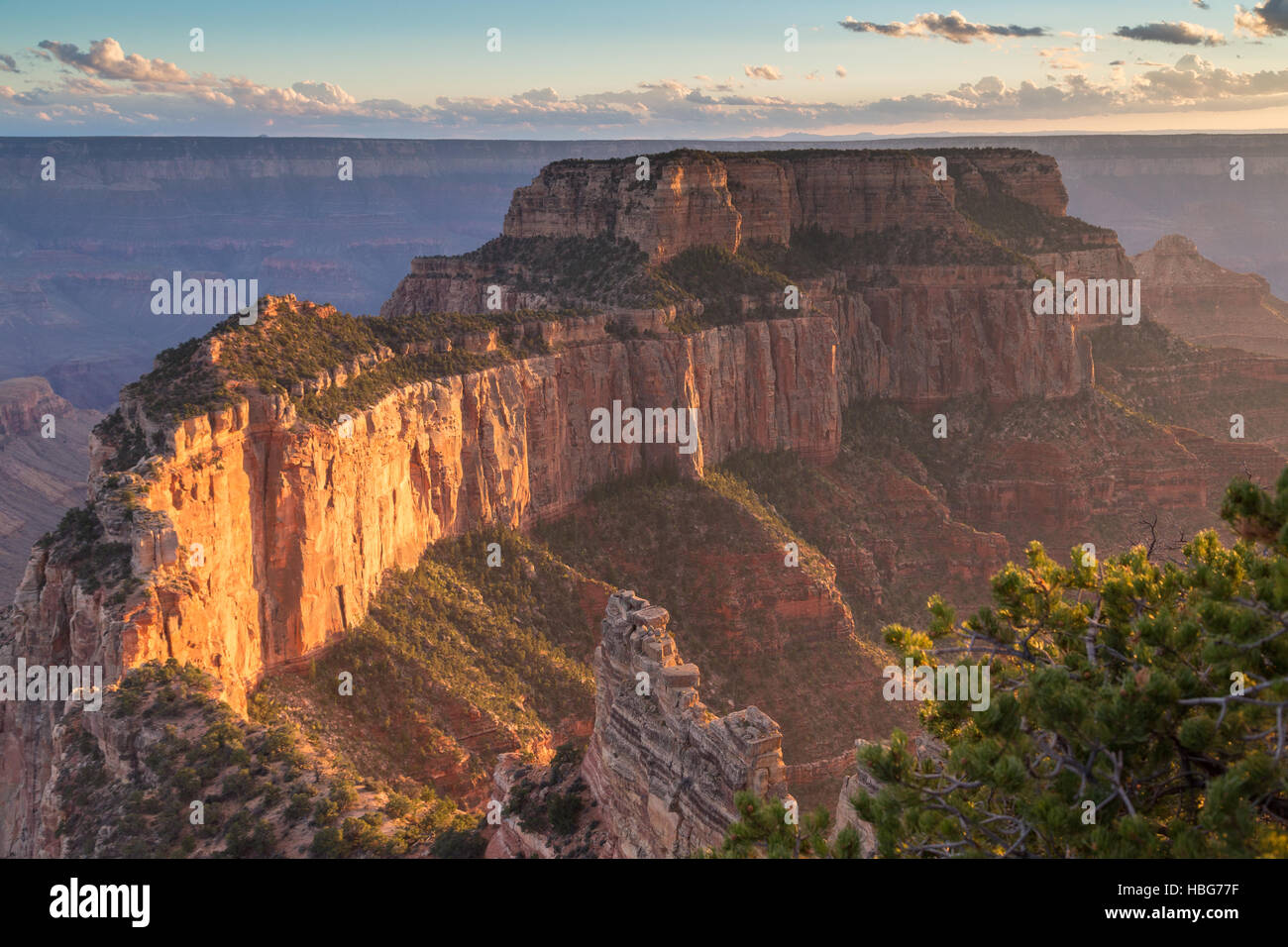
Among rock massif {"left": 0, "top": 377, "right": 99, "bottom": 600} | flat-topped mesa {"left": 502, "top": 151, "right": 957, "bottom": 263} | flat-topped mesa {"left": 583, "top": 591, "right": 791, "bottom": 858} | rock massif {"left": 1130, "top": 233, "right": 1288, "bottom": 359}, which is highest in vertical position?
flat-topped mesa {"left": 502, "top": 151, "right": 957, "bottom": 263}

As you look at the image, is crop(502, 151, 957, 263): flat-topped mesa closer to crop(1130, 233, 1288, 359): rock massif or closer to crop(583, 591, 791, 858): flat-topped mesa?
crop(583, 591, 791, 858): flat-topped mesa

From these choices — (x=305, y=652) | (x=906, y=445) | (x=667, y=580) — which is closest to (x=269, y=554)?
(x=305, y=652)

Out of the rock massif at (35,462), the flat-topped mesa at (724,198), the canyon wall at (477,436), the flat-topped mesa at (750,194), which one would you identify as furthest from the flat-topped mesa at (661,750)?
the rock massif at (35,462)

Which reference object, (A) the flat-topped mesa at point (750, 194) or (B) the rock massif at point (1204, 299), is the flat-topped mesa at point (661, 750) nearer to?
(A) the flat-topped mesa at point (750, 194)

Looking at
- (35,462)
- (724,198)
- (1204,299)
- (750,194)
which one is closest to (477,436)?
(724,198)

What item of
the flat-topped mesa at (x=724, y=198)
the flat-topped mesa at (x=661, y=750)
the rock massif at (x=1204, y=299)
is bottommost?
the flat-topped mesa at (x=661, y=750)

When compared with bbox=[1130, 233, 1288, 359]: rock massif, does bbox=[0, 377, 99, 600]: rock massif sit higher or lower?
lower

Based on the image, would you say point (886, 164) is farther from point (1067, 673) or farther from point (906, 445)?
point (1067, 673)

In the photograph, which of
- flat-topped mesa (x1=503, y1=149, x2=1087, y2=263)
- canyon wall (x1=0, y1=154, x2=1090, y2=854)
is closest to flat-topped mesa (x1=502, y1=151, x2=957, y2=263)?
flat-topped mesa (x1=503, y1=149, x2=1087, y2=263)
